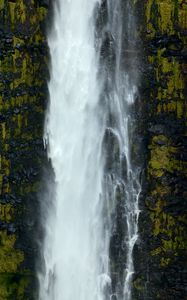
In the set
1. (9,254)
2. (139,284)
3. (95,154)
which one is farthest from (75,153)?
(139,284)

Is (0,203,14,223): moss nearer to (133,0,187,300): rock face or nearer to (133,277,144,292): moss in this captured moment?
(133,0,187,300): rock face

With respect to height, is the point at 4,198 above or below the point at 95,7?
below

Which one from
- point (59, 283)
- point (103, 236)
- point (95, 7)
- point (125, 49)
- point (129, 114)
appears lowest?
point (59, 283)

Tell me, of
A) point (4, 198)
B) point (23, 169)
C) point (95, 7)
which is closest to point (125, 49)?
point (95, 7)

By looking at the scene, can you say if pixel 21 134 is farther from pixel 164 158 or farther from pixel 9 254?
pixel 164 158

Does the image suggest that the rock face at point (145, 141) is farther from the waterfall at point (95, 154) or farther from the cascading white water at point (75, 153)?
the cascading white water at point (75, 153)

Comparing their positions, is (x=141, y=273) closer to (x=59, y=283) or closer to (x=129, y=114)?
(x=59, y=283)

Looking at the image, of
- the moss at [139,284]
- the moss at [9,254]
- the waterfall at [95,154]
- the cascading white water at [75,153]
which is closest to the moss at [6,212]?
the moss at [9,254]
